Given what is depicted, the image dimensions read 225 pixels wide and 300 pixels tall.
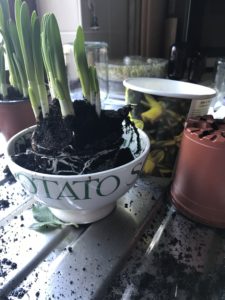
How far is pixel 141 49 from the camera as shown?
949 mm

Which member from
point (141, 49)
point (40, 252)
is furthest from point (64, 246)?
point (141, 49)

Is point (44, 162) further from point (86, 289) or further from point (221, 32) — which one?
point (221, 32)

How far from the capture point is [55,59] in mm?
243

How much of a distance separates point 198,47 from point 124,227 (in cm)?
82

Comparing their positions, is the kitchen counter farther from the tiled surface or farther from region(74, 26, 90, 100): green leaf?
region(74, 26, 90, 100): green leaf

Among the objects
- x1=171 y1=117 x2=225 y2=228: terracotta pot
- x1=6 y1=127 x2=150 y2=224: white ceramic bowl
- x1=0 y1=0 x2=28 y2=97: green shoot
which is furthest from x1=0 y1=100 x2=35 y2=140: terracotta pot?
x1=171 y1=117 x2=225 y2=228: terracotta pot

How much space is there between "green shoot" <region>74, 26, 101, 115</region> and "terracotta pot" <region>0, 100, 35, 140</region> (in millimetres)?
143

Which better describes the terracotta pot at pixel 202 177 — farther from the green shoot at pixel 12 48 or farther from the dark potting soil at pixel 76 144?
the green shoot at pixel 12 48

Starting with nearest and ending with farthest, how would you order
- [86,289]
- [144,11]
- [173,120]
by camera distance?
1. [86,289]
2. [173,120]
3. [144,11]

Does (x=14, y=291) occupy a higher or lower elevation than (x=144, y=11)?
lower

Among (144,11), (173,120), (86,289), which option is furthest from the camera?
(144,11)

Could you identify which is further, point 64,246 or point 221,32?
point 221,32

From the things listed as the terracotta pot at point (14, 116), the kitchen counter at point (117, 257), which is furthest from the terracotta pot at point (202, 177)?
the terracotta pot at point (14, 116)

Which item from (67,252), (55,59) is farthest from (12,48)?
(67,252)
